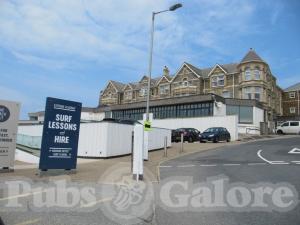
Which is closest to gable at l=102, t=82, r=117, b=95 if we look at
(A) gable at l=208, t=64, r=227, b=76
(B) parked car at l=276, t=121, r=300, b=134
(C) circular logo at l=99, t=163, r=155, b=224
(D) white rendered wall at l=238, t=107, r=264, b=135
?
(A) gable at l=208, t=64, r=227, b=76

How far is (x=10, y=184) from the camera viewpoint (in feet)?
35.2

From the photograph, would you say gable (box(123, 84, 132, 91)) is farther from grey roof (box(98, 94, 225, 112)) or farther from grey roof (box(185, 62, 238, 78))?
grey roof (box(98, 94, 225, 112))

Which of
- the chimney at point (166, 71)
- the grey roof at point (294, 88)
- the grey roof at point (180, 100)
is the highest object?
the chimney at point (166, 71)

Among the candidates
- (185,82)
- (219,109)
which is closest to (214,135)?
(219,109)

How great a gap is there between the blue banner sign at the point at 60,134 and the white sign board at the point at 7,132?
5.74 feet

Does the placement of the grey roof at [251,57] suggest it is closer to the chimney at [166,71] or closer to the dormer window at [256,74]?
the dormer window at [256,74]

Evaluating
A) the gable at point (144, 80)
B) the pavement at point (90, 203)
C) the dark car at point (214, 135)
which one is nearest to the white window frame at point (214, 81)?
the gable at point (144, 80)

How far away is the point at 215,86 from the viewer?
62375mm

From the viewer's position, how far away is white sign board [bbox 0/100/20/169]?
14.1 metres

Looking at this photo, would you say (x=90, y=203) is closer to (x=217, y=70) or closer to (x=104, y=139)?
(x=104, y=139)

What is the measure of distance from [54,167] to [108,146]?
26.4ft

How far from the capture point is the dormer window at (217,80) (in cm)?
6141

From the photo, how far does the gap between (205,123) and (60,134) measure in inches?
1244

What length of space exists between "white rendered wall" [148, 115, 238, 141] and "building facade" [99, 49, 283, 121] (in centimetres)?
220
